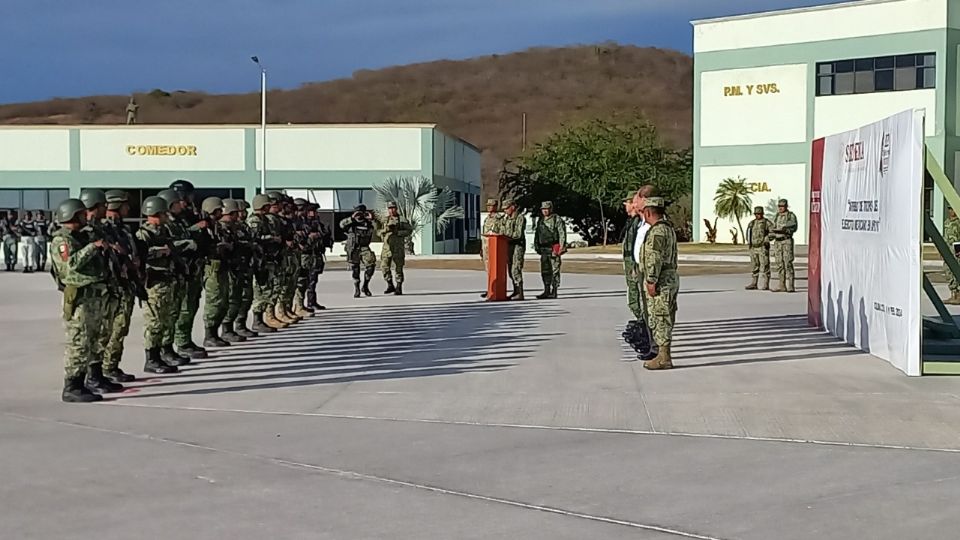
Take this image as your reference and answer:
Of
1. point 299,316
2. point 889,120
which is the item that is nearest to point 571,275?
point 299,316

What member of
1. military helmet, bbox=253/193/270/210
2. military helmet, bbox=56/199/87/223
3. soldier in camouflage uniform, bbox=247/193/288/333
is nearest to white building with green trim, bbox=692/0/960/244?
military helmet, bbox=253/193/270/210

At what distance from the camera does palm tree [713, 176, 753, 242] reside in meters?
49.3

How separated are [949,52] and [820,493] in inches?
1695

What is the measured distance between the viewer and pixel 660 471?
7.18 meters

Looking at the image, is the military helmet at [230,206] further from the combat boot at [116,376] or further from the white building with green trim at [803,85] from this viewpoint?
the white building with green trim at [803,85]

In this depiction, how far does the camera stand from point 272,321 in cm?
1623

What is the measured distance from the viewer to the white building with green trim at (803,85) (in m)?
45.6

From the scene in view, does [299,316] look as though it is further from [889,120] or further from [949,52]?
[949,52]

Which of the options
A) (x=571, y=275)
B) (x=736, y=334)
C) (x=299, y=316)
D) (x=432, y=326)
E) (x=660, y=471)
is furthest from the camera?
(x=571, y=275)

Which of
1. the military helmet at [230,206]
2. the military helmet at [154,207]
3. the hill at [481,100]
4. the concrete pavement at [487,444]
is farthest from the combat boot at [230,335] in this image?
the hill at [481,100]

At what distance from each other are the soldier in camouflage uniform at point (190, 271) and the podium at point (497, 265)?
8.04 m

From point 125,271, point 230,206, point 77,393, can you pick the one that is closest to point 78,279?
point 125,271

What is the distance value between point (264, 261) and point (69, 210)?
5237mm

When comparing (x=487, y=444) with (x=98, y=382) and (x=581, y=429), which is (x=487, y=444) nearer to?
(x=581, y=429)
